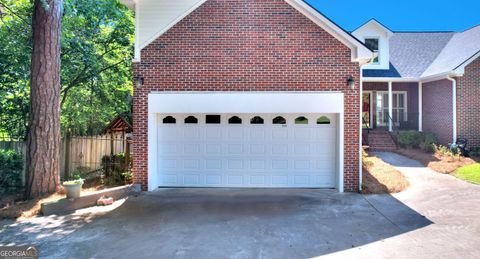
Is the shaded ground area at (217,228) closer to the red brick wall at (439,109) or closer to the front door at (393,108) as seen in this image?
the red brick wall at (439,109)

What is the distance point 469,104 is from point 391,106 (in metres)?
3.75

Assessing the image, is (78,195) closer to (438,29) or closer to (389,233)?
(389,233)

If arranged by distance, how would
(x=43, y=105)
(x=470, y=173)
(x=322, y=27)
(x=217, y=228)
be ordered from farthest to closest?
(x=470, y=173) < (x=322, y=27) < (x=43, y=105) < (x=217, y=228)

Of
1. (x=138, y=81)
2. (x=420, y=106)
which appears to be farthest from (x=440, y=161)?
(x=138, y=81)

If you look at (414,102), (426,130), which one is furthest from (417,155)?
(414,102)

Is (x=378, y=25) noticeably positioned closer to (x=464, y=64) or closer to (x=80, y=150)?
(x=464, y=64)

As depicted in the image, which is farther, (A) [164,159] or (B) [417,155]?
(B) [417,155]

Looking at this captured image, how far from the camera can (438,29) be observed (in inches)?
863

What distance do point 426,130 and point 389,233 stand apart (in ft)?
44.1

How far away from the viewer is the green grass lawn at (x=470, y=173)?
11.5 meters

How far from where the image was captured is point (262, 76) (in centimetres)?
1028

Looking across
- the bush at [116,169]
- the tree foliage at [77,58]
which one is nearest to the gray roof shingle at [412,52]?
the tree foliage at [77,58]

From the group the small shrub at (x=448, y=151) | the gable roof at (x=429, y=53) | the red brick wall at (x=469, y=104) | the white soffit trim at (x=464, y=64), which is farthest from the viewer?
the gable roof at (x=429, y=53)

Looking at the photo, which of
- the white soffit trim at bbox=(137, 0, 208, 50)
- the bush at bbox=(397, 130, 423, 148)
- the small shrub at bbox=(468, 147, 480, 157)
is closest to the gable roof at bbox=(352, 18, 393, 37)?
the bush at bbox=(397, 130, 423, 148)
